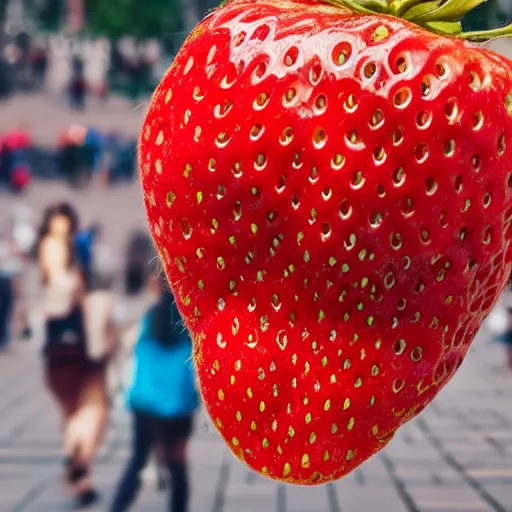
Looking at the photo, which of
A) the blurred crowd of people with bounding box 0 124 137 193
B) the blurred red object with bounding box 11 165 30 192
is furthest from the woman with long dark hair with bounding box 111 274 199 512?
the blurred red object with bounding box 11 165 30 192

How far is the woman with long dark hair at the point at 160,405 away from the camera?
4039 millimetres

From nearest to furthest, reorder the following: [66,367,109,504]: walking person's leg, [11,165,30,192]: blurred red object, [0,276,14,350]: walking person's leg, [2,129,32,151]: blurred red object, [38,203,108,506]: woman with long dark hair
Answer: [38,203,108,506]: woman with long dark hair, [66,367,109,504]: walking person's leg, [0,276,14,350]: walking person's leg, [11,165,30,192]: blurred red object, [2,129,32,151]: blurred red object

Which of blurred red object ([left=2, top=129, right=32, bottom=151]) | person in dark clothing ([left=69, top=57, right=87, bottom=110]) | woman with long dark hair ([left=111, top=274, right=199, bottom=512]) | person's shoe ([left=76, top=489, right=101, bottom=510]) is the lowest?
blurred red object ([left=2, top=129, right=32, bottom=151])

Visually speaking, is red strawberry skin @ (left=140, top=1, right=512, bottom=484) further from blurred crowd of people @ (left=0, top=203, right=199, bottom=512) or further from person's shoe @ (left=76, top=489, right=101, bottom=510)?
person's shoe @ (left=76, top=489, right=101, bottom=510)

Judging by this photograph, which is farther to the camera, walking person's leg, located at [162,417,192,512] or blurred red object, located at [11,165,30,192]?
blurred red object, located at [11,165,30,192]

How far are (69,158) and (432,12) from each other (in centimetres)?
1618

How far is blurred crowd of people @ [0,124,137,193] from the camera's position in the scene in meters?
16.4

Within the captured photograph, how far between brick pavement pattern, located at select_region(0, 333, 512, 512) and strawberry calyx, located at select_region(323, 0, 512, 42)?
464 centimetres

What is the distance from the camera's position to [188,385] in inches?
164

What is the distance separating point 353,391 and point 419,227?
0.39 feet

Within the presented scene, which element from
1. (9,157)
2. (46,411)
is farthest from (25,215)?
(46,411)

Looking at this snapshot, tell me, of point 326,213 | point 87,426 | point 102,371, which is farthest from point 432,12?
point 87,426

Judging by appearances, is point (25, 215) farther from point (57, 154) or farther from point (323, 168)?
point (323, 168)

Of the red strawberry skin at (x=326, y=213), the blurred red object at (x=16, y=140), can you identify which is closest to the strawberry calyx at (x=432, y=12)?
the red strawberry skin at (x=326, y=213)
